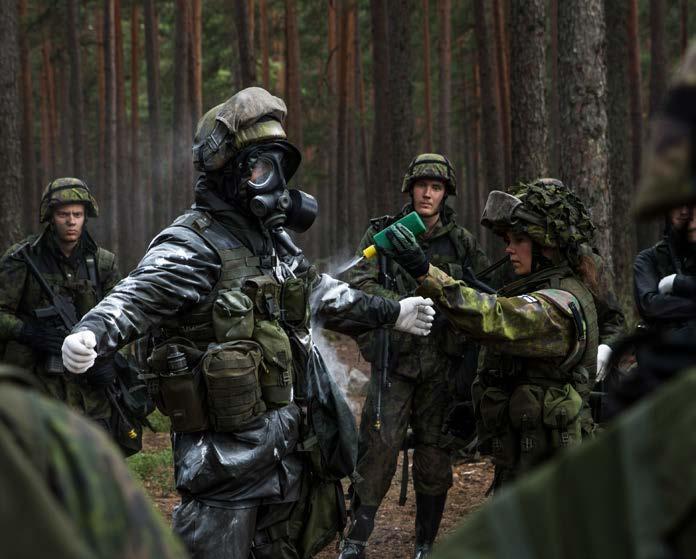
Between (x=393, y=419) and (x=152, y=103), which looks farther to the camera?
(x=152, y=103)

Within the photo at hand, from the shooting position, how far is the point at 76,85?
23.9 meters

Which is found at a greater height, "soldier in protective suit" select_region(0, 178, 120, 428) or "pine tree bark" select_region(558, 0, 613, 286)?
"pine tree bark" select_region(558, 0, 613, 286)

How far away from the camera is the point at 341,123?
2389cm

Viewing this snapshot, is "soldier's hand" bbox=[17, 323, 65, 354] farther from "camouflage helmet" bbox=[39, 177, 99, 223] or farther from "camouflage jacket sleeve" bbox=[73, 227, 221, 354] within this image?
"camouflage jacket sleeve" bbox=[73, 227, 221, 354]

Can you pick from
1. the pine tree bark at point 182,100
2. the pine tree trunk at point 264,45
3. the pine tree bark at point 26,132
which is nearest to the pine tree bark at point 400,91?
the pine tree bark at point 182,100

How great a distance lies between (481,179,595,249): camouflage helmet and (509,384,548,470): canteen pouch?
2.62ft

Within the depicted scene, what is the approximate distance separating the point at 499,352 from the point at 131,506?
403 centimetres

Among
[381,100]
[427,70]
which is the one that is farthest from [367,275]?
[427,70]

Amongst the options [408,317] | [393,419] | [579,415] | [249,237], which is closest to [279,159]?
[249,237]

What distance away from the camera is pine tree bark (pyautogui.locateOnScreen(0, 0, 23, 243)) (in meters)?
11.5

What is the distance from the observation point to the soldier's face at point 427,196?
7.29m

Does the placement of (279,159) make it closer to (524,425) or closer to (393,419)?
(524,425)

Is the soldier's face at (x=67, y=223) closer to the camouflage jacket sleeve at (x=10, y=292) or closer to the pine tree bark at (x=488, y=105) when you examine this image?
the camouflage jacket sleeve at (x=10, y=292)

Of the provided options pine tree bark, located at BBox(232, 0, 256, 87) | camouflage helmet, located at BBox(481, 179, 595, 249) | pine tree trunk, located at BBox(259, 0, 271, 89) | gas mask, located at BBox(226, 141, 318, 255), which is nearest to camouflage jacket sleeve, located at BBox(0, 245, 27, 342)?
gas mask, located at BBox(226, 141, 318, 255)
